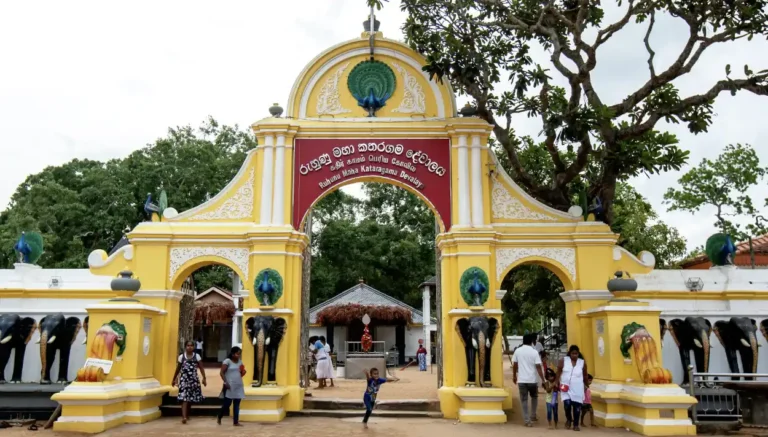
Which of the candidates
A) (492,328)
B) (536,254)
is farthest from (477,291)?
(536,254)

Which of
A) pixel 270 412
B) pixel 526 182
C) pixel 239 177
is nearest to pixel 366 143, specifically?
pixel 239 177

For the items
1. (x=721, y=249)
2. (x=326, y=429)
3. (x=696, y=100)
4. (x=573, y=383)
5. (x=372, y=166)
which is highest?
(x=696, y=100)

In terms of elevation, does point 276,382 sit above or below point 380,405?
above

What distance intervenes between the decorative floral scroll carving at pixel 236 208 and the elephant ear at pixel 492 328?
14.7 feet

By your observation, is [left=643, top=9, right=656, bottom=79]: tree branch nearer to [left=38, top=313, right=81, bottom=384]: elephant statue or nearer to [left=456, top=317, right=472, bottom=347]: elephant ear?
[left=456, top=317, right=472, bottom=347]: elephant ear

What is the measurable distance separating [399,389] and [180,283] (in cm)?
591

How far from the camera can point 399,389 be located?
14.3m

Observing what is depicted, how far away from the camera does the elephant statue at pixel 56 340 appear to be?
32.8ft

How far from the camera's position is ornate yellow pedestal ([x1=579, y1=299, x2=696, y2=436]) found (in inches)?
334

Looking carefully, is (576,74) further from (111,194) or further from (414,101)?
(111,194)

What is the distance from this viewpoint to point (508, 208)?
10.9 m

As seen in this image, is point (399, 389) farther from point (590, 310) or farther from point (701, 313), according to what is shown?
point (701, 313)

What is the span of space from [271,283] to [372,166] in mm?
2692

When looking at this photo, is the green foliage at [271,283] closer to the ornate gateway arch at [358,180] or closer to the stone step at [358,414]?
the ornate gateway arch at [358,180]
